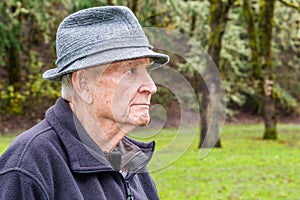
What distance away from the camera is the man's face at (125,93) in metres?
1.88

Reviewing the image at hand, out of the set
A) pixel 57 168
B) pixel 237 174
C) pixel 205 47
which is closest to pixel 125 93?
pixel 57 168

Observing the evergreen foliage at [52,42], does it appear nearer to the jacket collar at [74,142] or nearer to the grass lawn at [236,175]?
the grass lawn at [236,175]

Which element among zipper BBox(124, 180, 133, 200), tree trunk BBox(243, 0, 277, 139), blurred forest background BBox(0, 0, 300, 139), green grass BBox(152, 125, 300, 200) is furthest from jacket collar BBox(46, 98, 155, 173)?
tree trunk BBox(243, 0, 277, 139)

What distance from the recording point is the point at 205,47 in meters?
21.5

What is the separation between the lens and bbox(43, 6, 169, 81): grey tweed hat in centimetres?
186

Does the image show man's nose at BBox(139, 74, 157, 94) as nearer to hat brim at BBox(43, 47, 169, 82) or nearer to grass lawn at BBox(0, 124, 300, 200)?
hat brim at BBox(43, 47, 169, 82)

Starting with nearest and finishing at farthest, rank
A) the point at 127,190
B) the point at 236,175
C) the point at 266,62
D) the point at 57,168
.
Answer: the point at 57,168
the point at 127,190
the point at 236,175
the point at 266,62

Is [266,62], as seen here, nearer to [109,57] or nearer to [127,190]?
[127,190]

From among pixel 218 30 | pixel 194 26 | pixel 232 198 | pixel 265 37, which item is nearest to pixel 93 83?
pixel 232 198

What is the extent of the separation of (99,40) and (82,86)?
17 centimetres

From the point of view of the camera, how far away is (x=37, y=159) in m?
1.81

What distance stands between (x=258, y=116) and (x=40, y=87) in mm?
12465

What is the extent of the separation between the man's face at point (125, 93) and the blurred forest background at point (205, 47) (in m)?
10.4

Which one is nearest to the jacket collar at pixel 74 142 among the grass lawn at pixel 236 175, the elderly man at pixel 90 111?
the elderly man at pixel 90 111
